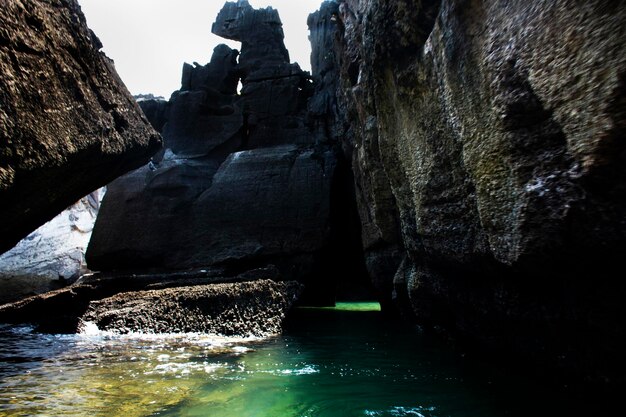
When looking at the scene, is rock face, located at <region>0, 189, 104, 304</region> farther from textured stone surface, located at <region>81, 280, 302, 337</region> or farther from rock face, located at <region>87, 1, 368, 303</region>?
A: textured stone surface, located at <region>81, 280, 302, 337</region>

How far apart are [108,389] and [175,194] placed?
14.1 meters

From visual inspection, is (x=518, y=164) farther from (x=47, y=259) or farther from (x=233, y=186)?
(x=47, y=259)

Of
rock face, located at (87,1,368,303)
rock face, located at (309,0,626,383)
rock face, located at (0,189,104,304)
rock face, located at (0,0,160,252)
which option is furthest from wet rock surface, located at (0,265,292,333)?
rock face, located at (0,189,104,304)

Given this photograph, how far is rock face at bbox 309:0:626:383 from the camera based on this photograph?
2752 mm

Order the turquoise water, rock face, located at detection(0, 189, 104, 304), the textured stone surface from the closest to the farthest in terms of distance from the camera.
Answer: the turquoise water, the textured stone surface, rock face, located at detection(0, 189, 104, 304)

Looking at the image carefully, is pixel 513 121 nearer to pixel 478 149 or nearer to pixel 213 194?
pixel 478 149

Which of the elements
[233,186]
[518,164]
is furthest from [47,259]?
[518,164]

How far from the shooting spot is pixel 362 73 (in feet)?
27.6

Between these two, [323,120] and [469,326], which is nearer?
[469,326]

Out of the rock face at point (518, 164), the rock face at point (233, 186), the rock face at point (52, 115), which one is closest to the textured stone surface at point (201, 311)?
the rock face at point (52, 115)

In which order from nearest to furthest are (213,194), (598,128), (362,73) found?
(598,128) → (362,73) → (213,194)

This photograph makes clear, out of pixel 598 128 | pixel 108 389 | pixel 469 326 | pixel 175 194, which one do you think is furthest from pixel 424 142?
pixel 175 194

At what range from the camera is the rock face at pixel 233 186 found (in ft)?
51.6

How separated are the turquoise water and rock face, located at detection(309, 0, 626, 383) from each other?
0.65m
